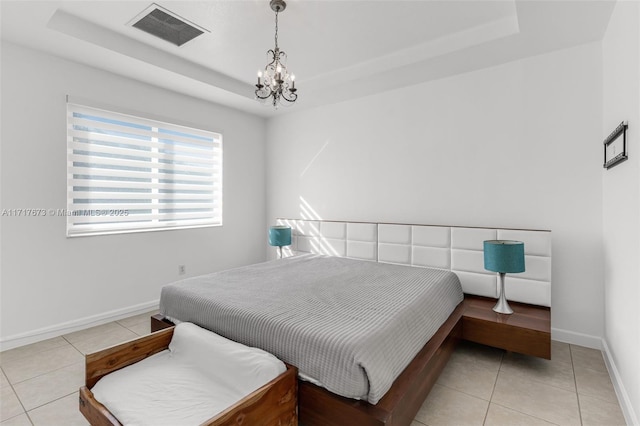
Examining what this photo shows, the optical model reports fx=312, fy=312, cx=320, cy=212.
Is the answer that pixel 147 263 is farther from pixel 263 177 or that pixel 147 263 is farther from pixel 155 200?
pixel 263 177

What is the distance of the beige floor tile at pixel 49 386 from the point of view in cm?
203

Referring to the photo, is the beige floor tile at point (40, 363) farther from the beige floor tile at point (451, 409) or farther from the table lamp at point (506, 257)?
the table lamp at point (506, 257)

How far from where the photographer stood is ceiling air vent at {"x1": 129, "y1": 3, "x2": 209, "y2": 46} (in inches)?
98.8

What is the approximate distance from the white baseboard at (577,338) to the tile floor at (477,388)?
0.07 m

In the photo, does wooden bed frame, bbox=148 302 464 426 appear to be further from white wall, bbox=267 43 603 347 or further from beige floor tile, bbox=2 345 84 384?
beige floor tile, bbox=2 345 84 384

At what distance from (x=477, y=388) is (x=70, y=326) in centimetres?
364

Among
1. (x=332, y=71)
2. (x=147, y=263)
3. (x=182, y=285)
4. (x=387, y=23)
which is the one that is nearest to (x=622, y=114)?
(x=387, y=23)

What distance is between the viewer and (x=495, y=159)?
313cm

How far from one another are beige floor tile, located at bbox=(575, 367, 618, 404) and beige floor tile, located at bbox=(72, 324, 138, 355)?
364cm

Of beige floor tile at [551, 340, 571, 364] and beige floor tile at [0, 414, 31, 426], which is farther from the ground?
beige floor tile at [551, 340, 571, 364]

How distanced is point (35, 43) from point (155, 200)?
1753mm

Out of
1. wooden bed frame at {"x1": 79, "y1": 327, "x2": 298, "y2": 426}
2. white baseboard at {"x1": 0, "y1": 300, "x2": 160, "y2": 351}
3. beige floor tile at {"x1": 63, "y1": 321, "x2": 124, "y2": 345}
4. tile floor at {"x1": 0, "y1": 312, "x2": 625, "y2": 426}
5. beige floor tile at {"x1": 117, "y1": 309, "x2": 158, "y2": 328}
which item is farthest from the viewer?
beige floor tile at {"x1": 117, "y1": 309, "x2": 158, "y2": 328}

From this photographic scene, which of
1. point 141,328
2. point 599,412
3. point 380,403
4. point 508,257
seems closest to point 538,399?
point 599,412

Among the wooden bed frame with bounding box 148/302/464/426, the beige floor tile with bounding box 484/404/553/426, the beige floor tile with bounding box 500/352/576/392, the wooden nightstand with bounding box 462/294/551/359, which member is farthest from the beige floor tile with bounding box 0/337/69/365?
the beige floor tile with bounding box 500/352/576/392
